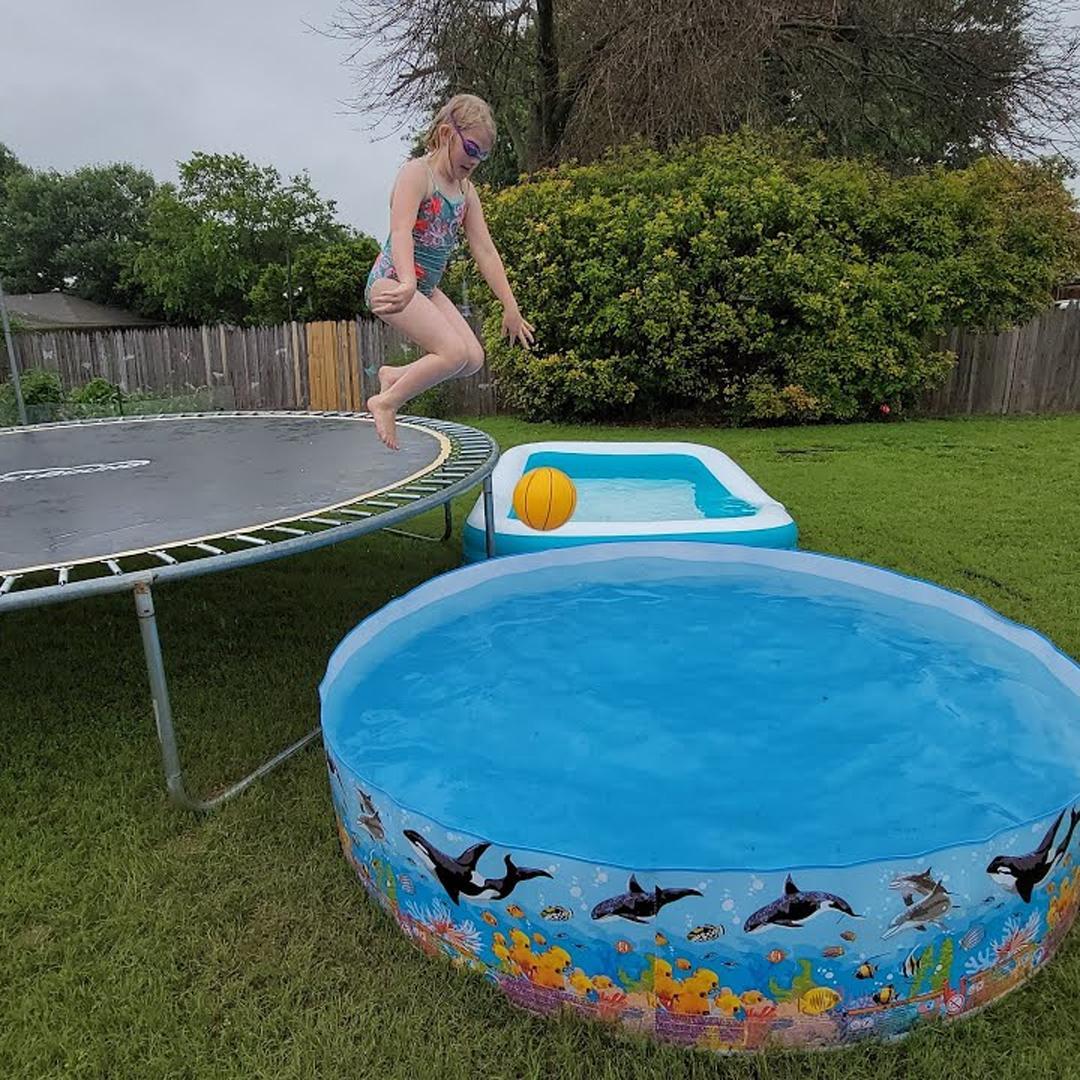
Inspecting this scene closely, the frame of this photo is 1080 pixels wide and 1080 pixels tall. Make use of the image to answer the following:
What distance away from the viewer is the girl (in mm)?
2510

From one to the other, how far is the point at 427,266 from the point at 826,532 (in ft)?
7.82

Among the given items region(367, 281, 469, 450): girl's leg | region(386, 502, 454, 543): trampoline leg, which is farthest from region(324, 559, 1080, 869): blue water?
region(386, 502, 454, 543): trampoline leg

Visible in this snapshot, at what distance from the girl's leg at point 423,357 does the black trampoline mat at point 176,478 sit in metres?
0.23

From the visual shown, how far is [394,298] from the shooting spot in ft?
8.07

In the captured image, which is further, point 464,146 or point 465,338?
point 465,338

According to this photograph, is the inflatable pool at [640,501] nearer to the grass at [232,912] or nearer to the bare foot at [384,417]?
the grass at [232,912]

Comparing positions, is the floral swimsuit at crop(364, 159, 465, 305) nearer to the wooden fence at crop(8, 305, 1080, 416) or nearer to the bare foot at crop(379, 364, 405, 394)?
the bare foot at crop(379, 364, 405, 394)

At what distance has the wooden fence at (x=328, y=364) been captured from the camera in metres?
8.62

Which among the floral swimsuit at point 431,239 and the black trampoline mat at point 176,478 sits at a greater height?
the floral swimsuit at point 431,239

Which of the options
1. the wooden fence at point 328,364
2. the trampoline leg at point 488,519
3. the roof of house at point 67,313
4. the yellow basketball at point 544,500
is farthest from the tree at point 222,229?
the trampoline leg at point 488,519

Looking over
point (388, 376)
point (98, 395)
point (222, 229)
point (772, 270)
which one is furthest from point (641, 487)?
point (222, 229)

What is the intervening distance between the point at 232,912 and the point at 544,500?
224 centimetres

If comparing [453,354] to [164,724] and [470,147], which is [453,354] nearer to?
[470,147]

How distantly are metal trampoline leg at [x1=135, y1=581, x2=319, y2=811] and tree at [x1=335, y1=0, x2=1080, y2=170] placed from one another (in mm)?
8273
